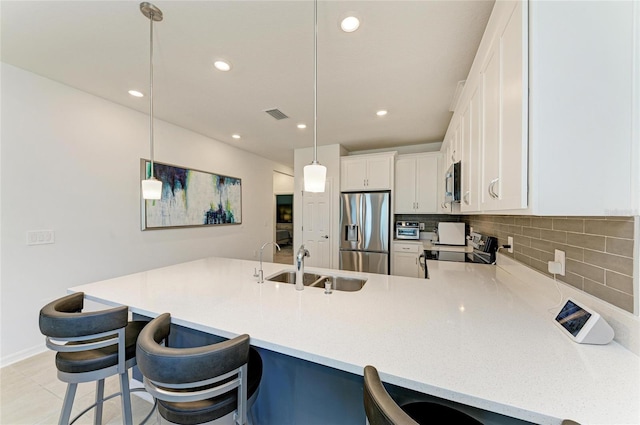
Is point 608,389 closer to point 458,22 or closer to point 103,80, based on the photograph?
point 458,22

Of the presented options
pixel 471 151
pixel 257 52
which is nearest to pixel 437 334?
pixel 471 151

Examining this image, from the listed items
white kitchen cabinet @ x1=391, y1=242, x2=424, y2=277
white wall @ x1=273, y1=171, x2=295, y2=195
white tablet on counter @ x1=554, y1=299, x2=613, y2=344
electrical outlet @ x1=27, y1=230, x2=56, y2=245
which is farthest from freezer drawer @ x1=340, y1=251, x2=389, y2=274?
white wall @ x1=273, y1=171, x2=295, y2=195

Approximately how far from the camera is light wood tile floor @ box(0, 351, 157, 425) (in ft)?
5.07

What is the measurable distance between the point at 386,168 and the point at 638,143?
3179 millimetres

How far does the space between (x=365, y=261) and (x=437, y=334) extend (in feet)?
9.60

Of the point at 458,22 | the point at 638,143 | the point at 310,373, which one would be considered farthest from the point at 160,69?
the point at 638,143

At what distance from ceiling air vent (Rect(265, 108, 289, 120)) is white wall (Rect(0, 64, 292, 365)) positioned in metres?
1.54

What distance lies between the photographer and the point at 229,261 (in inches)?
95.7

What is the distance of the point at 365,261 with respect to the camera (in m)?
3.88

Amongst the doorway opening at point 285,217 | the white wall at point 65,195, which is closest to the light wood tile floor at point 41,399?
the white wall at point 65,195

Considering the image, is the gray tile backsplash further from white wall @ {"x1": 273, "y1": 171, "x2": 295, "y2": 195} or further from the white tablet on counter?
white wall @ {"x1": 273, "y1": 171, "x2": 295, "y2": 195}

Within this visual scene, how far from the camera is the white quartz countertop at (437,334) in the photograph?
2.20 ft

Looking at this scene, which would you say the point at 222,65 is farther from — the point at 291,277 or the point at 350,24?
the point at 291,277

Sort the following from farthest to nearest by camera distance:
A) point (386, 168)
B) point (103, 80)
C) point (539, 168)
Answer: point (386, 168) → point (103, 80) → point (539, 168)
